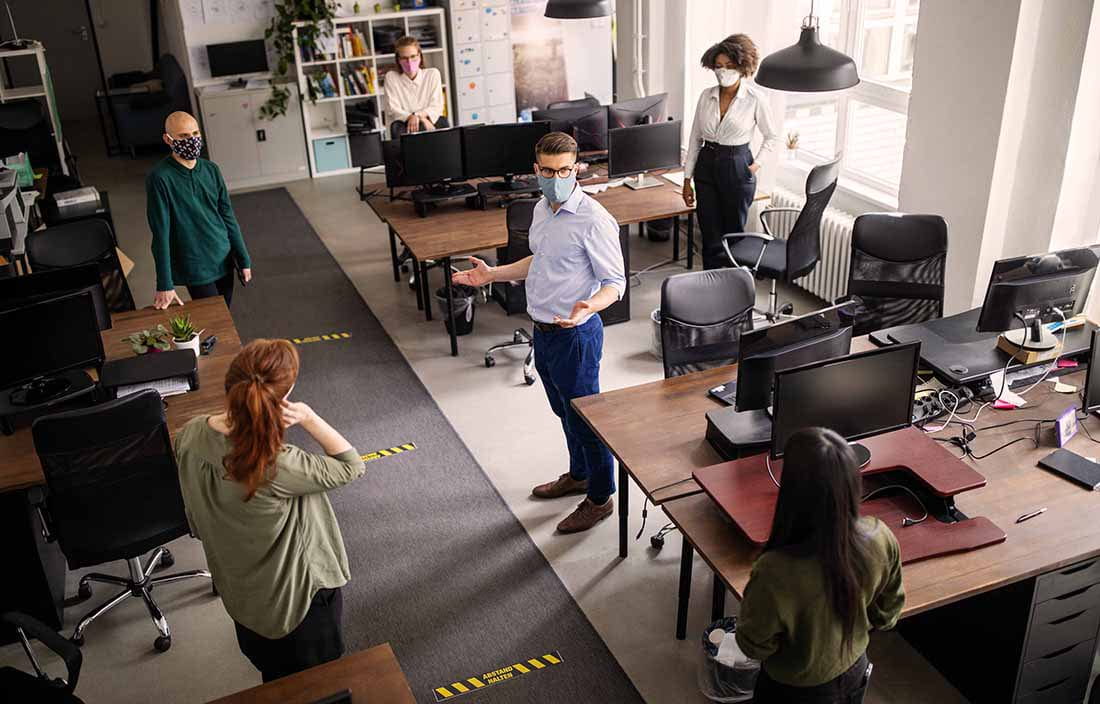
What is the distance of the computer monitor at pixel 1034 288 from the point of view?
14.3 feet

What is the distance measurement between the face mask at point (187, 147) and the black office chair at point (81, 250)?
115cm

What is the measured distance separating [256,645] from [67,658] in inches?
25.7

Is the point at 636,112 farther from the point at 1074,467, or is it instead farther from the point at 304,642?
the point at 304,642

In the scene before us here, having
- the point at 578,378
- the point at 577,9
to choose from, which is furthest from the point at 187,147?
the point at 577,9

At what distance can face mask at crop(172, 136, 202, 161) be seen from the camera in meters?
5.34

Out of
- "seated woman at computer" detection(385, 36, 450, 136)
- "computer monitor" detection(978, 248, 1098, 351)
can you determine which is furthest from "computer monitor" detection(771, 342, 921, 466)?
"seated woman at computer" detection(385, 36, 450, 136)

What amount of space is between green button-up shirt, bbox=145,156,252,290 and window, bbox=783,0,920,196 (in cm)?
Answer: 446

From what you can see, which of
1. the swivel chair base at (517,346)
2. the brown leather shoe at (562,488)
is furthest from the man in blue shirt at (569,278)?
the swivel chair base at (517,346)

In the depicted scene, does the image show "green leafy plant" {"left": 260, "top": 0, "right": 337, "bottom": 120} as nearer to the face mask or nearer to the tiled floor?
the tiled floor

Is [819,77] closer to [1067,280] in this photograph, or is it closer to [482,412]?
[1067,280]

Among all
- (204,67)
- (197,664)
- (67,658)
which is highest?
(204,67)

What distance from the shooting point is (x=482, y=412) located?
6.18m

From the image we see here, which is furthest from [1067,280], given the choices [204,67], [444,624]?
[204,67]

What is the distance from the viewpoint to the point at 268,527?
119 inches
